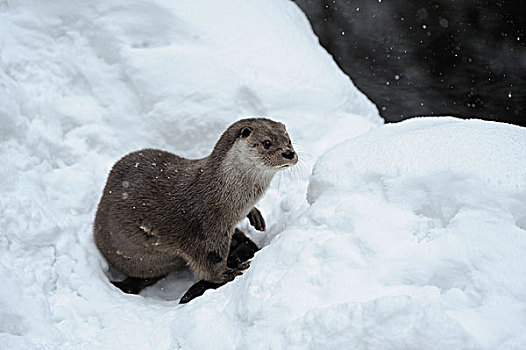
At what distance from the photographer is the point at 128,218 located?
9.93 feet

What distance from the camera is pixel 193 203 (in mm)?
3020

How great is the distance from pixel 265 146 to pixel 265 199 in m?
0.82

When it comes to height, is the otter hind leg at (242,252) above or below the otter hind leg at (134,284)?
above

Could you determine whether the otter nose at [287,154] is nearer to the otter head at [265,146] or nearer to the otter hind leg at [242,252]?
the otter head at [265,146]

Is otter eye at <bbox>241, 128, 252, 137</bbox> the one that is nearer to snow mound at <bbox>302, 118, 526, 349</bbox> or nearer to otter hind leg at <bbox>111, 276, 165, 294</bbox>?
snow mound at <bbox>302, 118, 526, 349</bbox>

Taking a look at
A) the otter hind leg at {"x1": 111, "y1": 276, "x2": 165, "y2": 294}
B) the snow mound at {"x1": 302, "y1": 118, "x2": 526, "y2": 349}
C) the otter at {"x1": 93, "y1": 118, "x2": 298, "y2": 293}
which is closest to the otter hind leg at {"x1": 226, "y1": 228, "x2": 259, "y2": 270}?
the otter at {"x1": 93, "y1": 118, "x2": 298, "y2": 293}

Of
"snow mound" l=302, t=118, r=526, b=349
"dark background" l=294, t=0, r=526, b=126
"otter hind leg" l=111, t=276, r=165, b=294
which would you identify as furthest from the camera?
"dark background" l=294, t=0, r=526, b=126

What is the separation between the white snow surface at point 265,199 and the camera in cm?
185

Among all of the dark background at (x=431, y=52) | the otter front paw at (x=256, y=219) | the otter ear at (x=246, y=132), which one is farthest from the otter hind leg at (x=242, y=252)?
the dark background at (x=431, y=52)

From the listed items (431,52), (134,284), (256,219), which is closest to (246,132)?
(256,219)

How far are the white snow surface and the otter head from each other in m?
0.22

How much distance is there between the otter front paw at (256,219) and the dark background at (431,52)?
3569 mm

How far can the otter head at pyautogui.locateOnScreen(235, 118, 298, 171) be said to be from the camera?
288 centimetres

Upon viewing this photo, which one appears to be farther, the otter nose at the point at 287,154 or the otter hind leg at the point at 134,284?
the otter hind leg at the point at 134,284
